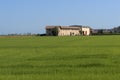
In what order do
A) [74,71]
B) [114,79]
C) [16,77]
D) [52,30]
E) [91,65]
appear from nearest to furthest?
[114,79]
[16,77]
[74,71]
[91,65]
[52,30]

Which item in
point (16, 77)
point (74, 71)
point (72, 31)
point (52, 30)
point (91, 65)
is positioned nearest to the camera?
point (16, 77)

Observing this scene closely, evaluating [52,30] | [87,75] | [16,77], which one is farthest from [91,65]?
[52,30]

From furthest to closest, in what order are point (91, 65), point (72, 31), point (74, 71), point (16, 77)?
point (72, 31) → point (91, 65) → point (74, 71) → point (16, 77)

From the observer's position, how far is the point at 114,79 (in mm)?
10320

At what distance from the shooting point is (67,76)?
11258mm

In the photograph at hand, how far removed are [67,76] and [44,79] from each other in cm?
89

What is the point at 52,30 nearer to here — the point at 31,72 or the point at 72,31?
the point at 72,31

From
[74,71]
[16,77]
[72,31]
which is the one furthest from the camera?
[72,31]

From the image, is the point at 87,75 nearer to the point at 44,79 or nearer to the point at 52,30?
the point at 44,79

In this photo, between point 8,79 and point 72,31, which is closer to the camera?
point 8,79

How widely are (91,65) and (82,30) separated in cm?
15421

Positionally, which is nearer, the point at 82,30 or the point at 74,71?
the point at 74,71

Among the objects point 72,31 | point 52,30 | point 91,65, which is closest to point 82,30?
point 72,31

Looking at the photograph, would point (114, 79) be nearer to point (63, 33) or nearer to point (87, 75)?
point (87, 75)
